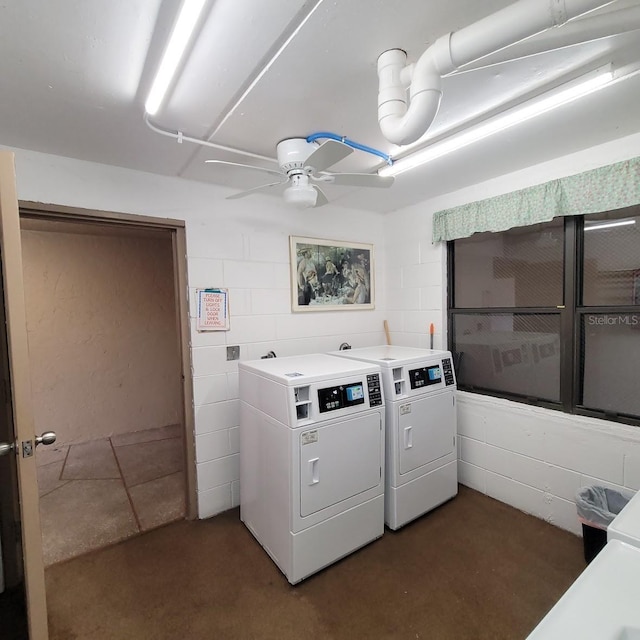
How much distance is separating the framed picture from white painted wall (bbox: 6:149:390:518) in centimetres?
8

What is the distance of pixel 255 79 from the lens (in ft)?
4.43

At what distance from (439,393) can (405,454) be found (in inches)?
20.0

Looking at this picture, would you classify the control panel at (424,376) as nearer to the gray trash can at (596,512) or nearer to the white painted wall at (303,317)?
the white painted wall at (303,317)

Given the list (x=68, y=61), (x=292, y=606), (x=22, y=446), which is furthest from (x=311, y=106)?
(x=292, y=606)

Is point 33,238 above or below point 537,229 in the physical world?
above

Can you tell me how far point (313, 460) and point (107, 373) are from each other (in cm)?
324

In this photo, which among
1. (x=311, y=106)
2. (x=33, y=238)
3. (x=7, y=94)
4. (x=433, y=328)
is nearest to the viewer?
(x=7, y=94)

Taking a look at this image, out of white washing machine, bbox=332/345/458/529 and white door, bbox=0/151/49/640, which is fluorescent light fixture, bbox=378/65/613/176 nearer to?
white washing machine, bbox=332/345/458/529

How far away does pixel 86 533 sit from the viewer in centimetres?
232

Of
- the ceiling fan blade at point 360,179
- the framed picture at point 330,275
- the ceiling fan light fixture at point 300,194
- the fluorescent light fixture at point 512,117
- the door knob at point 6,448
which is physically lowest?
the door knob at point 6,448

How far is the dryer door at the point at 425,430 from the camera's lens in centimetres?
224

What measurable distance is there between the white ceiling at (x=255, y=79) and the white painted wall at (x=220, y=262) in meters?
0.17

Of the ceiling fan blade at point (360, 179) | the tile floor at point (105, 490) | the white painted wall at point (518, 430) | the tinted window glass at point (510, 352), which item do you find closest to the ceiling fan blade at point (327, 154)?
the ceiling fan blade at point (360, 179)

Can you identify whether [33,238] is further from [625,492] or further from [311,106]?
[625,492]
